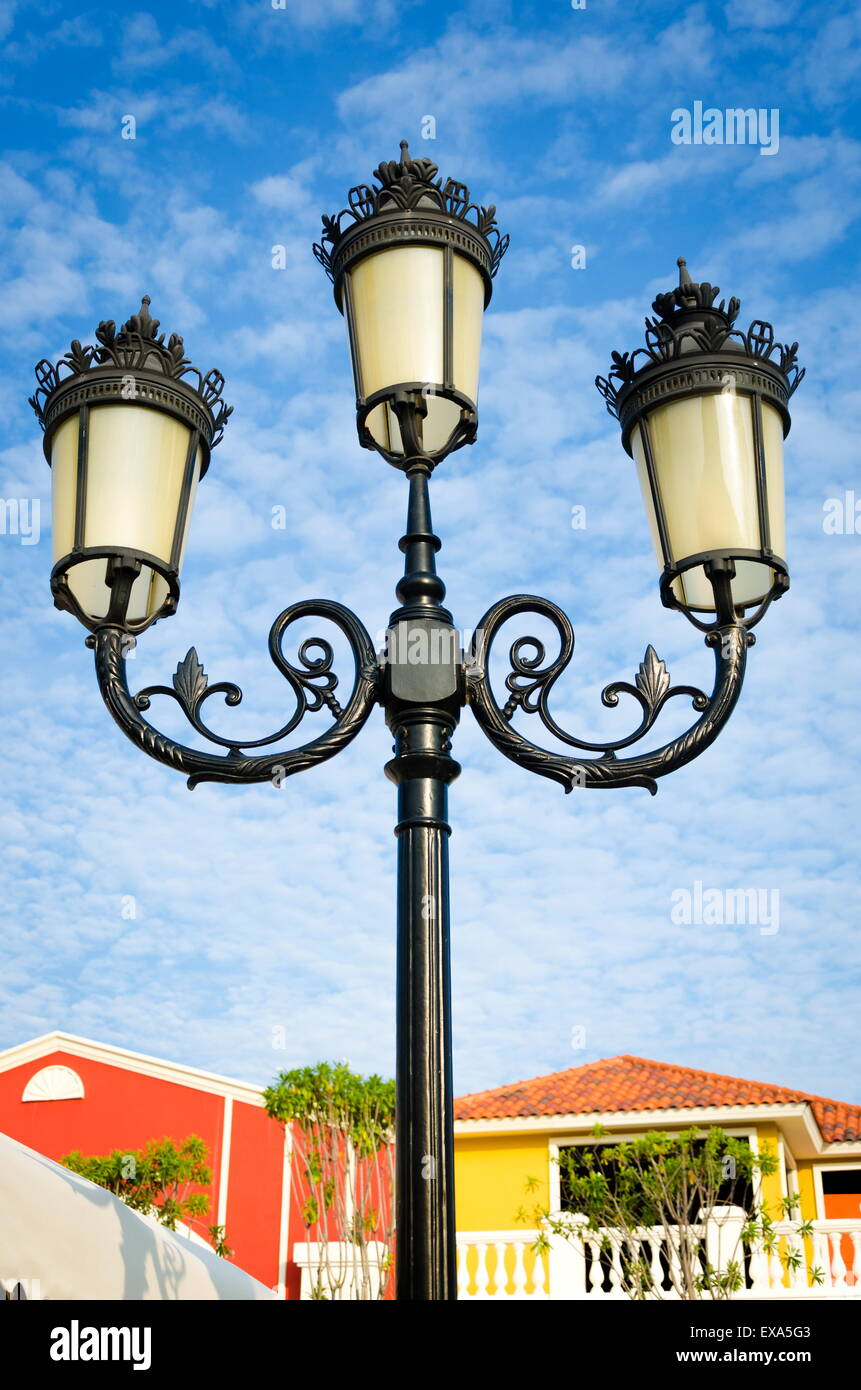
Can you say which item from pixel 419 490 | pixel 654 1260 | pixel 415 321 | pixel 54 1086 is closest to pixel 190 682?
pixel 419 490

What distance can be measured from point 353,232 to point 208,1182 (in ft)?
47.2

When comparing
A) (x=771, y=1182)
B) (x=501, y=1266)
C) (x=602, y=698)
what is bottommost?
(x=501, y=1266)

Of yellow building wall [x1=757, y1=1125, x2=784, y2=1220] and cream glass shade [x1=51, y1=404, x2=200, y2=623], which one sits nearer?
cream glass shade [x1=51, y1=404, x2=200, y2=623]

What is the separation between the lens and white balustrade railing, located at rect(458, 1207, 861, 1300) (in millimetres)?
11094

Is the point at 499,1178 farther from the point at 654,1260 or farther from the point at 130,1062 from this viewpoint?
the point at 130,1062

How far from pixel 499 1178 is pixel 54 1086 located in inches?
266

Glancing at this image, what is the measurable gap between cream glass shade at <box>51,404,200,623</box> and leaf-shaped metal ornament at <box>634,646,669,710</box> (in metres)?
1.00

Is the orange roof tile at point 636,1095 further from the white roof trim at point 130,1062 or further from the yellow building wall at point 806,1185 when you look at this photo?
the white roof trim at point 130,1062

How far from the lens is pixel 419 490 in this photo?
8.46 feet

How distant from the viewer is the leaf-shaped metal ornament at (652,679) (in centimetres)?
255

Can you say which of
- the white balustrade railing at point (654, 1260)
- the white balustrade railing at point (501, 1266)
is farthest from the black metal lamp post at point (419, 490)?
the white balustrade railing at point (501, 1266)

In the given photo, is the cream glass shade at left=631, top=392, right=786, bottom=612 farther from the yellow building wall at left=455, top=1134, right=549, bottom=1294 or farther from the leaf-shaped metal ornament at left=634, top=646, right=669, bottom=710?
the yellow building wall at left=455, top=1134, right=549, bottom=1294

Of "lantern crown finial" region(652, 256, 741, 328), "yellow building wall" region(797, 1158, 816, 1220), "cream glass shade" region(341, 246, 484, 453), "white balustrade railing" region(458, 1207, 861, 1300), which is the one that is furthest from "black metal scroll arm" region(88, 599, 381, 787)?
"yellow building wall" region(797, 1158, 816, 1220)
